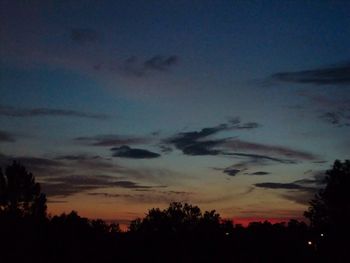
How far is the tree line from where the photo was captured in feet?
149

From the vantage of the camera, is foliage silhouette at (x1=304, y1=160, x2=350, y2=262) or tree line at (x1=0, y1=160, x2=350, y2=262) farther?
foliage silhouette at (x1=304, y1=160, x2=350, y2=262)

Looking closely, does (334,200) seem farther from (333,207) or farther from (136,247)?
(136,247)

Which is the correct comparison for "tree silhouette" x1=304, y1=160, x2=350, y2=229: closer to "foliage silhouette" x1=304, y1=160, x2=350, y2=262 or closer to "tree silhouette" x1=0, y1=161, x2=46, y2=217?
"foliage silhouette" x1=304, y1=160, x2=350, y2=262

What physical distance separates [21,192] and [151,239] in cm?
2377

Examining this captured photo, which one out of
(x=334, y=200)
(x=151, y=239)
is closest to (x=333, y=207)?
(x=334, y=200)

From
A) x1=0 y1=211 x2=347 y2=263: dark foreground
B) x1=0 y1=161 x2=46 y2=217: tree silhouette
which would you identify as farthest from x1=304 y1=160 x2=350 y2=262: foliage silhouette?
x1=0 y1=161 x2=46 y2=217: tree silhouette

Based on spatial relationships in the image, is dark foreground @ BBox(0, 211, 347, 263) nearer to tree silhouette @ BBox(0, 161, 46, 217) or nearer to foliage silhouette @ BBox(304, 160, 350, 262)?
foliage silhouette @ BBox(304, 160, 350, 262)

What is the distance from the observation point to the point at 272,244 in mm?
65875

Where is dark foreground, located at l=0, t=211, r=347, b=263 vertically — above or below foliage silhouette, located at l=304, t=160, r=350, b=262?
below

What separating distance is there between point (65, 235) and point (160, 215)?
74.8m

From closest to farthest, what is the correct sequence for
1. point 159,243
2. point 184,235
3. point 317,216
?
point 159,243
point 184,235
point 317,216

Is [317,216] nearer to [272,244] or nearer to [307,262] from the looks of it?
[272,244]

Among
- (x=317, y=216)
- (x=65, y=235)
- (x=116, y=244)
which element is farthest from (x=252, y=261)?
(x=317, y=216)

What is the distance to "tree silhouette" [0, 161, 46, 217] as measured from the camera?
2798 inches
